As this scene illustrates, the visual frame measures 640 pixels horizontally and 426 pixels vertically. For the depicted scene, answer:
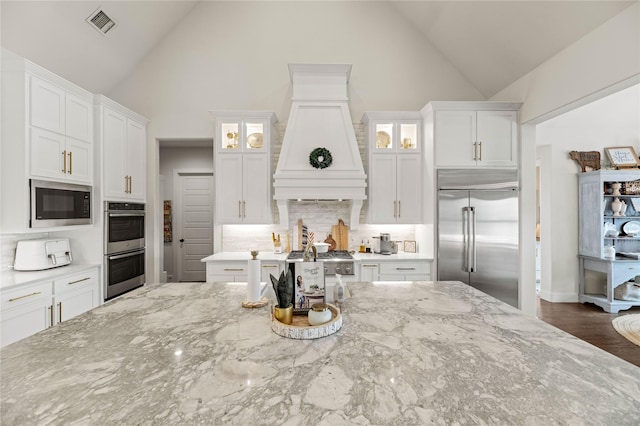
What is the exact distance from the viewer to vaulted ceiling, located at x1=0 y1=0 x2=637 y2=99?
2607mm

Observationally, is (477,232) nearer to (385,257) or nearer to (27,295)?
(385,257)

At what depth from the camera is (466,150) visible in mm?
3520

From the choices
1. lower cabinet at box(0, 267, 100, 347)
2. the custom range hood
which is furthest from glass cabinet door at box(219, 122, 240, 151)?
lower cabinet at box(0, 267, 100, 347)

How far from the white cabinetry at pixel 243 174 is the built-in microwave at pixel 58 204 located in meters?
1.33

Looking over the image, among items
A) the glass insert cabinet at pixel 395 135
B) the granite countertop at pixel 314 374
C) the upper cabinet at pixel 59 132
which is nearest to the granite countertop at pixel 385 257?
the glass insert cabinet at pixel 395 135

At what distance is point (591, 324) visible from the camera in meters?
3.90

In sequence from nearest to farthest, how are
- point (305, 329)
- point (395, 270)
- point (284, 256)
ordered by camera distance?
point (305, 329), point (395, 270), point (284, 256)

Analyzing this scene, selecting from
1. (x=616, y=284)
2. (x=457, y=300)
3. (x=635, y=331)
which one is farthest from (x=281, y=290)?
(x=616, y=284)

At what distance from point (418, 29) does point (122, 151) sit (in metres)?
4.22

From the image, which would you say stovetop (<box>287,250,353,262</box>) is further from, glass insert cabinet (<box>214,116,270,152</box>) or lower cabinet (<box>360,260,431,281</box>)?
glass insert cabinet (<box>214,116,270,152</box>)

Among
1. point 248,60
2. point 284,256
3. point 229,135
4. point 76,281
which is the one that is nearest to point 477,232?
point 284,256

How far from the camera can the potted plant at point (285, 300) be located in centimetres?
133

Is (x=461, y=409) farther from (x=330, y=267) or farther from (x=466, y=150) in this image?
(x=466, y=150)

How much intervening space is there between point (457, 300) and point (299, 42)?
3875 mm
